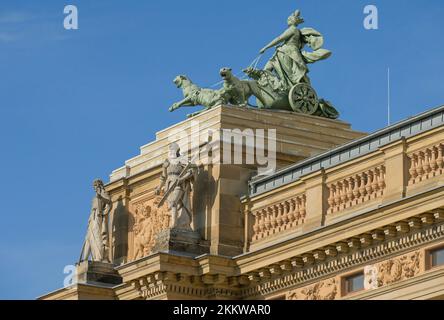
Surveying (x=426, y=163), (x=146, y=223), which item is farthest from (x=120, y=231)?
(x=426, y=163)

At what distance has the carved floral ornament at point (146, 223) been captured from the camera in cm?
7281

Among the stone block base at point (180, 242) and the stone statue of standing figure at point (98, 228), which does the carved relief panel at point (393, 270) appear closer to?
the stone block base at point (180, 242)

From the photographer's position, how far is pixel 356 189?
67188 mm

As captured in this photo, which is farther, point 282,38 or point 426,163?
point 282,38

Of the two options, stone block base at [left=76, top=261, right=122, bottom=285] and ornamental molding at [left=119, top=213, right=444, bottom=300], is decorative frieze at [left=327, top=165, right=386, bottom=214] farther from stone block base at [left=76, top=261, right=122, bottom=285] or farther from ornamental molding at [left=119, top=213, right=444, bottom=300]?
stone block base at [left=76, top=261, right=122, bottom=285]

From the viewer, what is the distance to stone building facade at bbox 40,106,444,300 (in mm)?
64250

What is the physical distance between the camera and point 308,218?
225 ft

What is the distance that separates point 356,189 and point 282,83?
354 inches

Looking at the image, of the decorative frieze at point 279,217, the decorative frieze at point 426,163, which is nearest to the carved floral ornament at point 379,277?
the decorative frieze at point 426,163

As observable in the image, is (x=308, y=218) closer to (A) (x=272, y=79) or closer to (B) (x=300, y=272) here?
(B) (x=300, y=272)

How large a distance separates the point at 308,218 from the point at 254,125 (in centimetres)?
479

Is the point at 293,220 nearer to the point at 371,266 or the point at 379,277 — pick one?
the point at 371,266

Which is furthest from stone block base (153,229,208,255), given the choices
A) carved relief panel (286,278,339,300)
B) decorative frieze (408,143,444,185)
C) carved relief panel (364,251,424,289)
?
decorative frieze (408,143,444,185)
